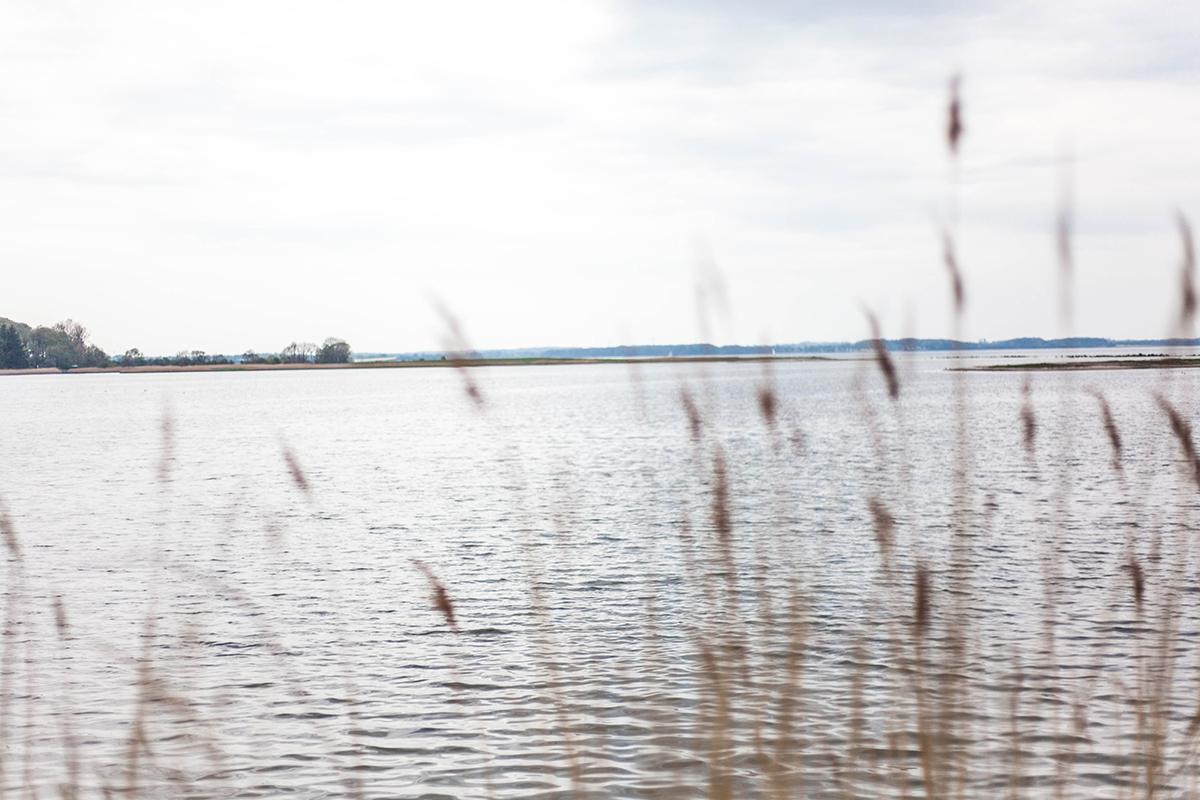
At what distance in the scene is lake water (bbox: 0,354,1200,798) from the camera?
19.4 ft

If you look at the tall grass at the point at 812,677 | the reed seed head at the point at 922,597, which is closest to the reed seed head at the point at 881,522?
the tall grass at the point at 812,677

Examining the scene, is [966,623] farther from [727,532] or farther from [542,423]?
[542,423]

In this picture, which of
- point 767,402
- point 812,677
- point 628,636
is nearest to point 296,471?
point 767,402

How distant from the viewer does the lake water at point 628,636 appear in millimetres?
5922

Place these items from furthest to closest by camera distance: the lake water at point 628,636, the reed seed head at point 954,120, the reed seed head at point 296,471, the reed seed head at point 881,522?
1. the lake water at point 628,636
2. the reed seed head at point 881,522
3. the reed seed head at point 296,471
4. the reed seed head at point 954,120

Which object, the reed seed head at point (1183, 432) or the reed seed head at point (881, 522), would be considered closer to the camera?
the reed seed head at point (1183, 432)

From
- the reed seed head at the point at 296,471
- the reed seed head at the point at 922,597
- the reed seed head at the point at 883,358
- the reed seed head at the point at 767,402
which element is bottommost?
the reed seed head at the point at 922,597

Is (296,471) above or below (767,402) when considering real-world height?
below

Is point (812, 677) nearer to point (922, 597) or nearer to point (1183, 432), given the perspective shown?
point (922, 597)

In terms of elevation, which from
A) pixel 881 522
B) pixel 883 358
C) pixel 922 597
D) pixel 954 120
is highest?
pixel 954 120

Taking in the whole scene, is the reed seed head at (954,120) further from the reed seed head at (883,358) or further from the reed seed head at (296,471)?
the reed seed head at (296,471)

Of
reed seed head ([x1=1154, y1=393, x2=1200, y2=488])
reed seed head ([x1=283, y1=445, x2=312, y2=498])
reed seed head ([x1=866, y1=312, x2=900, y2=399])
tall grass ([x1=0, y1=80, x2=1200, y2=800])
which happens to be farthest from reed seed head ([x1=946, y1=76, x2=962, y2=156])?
reed seed head ([x1=283, y1=445, x2=312, y2=498])

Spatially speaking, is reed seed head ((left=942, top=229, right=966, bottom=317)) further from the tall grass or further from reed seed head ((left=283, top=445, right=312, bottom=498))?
reed seed head ((left=283, top=445, right=312, bottom=498))

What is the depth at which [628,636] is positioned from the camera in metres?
14.0
